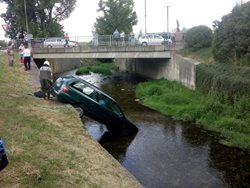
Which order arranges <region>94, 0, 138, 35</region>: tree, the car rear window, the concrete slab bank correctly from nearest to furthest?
the concrete slab bank, the car rear window, <region>94, 0, 138, 35</region>: tree

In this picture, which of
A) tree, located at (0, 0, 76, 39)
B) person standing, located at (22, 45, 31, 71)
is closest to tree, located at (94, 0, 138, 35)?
tree, located at (0, 0, 76, 39)

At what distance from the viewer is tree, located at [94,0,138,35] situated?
5525cm

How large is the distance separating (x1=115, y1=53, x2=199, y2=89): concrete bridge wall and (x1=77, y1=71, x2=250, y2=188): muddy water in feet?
28.7

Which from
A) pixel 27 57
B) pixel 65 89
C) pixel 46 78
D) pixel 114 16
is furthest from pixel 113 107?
pixel 114 16

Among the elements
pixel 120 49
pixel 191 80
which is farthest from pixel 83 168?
pixel 120 49

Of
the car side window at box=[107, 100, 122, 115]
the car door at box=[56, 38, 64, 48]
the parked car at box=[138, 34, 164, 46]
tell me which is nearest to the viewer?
the car side window at box=[107, 100, 122, 115]

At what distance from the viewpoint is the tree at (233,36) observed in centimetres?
2041

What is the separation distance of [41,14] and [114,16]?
1197cm

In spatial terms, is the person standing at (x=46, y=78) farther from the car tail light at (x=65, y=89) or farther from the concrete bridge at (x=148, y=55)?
the concrete bridge at (x=148, y=55)

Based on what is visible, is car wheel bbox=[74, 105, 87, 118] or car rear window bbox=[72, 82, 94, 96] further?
car rear window bbox=[72, 82, 94, 96]

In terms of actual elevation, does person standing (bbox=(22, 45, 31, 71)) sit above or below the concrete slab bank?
above

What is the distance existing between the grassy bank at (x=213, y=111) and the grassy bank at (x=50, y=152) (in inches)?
277

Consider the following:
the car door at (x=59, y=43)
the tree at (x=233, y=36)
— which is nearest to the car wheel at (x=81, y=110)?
the tree at (x=233, y=36)

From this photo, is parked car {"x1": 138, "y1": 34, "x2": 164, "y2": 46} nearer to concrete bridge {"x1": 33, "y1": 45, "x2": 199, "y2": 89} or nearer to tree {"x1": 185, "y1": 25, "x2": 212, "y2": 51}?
concrete bridge {"x1": 33, "y1": 45, "x2": 199, "y2": 89}
